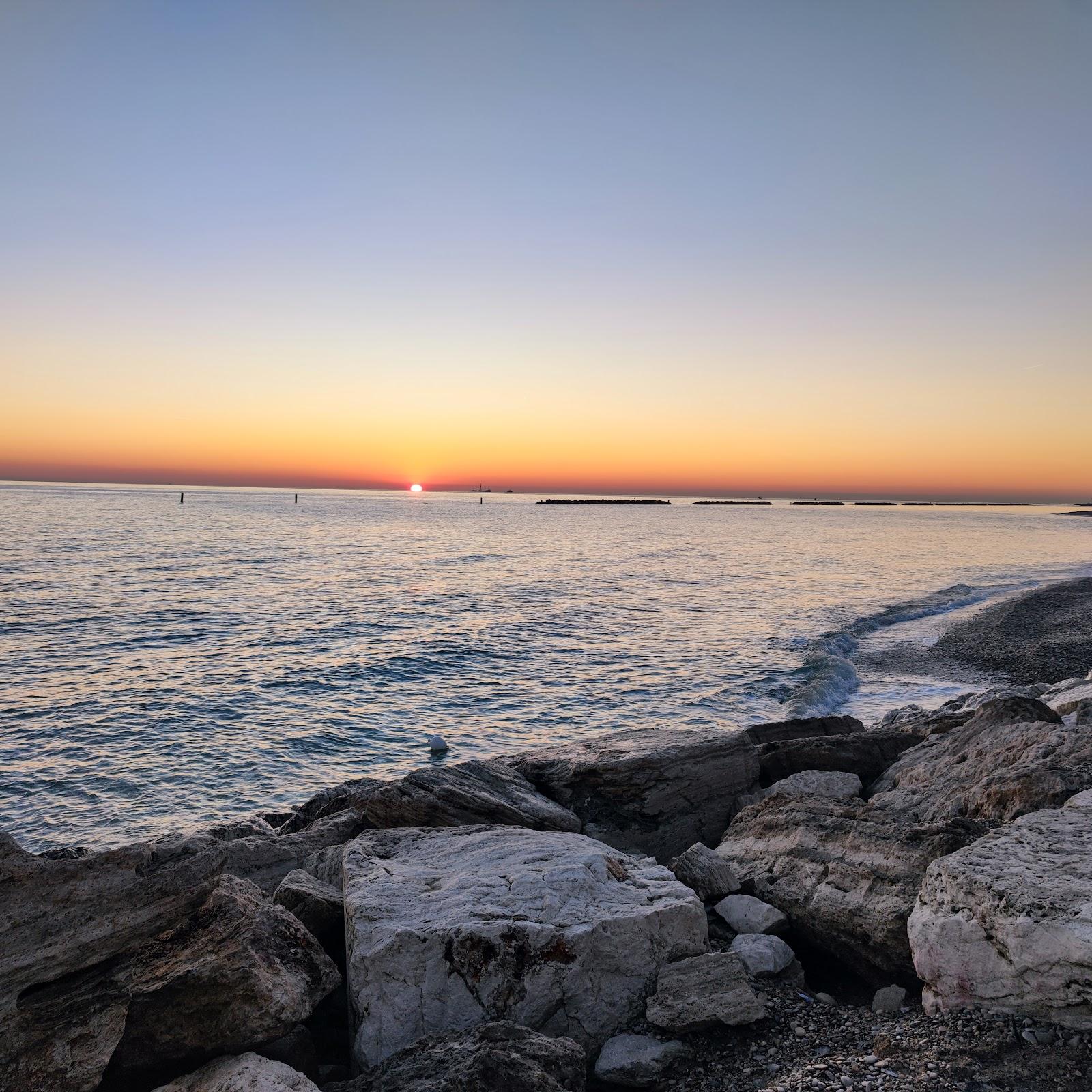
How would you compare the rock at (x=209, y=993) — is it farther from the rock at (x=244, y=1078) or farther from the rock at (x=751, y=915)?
the rock at (x=751, y=915)

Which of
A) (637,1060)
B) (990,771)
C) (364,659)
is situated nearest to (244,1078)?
(637,1060)

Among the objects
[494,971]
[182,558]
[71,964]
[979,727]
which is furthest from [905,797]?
[182,558]

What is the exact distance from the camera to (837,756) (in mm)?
12789

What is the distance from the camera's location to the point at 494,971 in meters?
6.08

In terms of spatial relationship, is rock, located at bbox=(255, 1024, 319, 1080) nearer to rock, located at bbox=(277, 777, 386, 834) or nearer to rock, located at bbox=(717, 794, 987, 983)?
rock, located at bbox=(717, 794, 987, 983)

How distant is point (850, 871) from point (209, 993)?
5.73m

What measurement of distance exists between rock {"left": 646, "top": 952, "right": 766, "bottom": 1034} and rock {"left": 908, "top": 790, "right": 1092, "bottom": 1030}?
1338mm

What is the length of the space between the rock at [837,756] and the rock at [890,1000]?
20.2 feet

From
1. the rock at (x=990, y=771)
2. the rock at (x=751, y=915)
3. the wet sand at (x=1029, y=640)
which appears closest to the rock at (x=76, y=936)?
the rock at (x=751, y=915)

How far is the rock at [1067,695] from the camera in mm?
12398

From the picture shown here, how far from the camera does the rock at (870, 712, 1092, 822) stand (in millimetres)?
8102

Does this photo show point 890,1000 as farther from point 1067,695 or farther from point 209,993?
point 1067,695

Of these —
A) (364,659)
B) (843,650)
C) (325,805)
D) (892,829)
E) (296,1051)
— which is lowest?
(364,659)

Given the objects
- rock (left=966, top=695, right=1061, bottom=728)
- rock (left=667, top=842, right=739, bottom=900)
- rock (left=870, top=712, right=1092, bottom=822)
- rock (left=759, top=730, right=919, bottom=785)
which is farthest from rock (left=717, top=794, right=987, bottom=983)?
rock (left=759, top=730, right=919, bottom=785)
